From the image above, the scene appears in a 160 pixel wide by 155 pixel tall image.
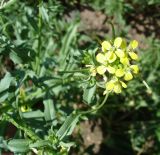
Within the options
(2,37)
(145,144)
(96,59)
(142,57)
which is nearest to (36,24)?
(2,37)

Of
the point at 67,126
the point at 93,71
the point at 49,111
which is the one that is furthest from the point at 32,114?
the point at 93,71

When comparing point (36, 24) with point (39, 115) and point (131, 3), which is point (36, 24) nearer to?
point (39, 115)

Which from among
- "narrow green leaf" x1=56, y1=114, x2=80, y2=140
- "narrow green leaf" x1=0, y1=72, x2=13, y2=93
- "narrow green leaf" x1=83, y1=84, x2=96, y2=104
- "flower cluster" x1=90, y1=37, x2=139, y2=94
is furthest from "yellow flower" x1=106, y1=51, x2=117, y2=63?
"narrow green leaf" x1=0, y1=72, x2=13, y2=93

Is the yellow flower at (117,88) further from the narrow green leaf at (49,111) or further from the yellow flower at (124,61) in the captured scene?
the narrow green leaf at (49,111)

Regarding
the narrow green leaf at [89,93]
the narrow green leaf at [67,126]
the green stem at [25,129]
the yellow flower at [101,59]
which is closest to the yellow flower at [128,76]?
the yellow flower at [101,59]

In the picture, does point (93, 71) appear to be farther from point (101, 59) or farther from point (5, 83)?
point (5, 83)

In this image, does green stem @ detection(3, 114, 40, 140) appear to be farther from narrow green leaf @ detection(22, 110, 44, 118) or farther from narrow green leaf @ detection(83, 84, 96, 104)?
narrow green leaf @ detection(22, 110, 44, 118)
